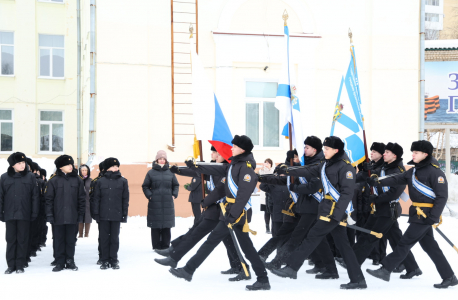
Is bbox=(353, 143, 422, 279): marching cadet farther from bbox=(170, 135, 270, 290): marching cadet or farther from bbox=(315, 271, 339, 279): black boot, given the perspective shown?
bbox=(170, 135, 270, 290): marching cadet

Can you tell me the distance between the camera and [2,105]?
20156mm

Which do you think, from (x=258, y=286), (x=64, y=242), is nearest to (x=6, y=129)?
(x=64, y=242)

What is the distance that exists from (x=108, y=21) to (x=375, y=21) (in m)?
7.00

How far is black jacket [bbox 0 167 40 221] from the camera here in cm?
751

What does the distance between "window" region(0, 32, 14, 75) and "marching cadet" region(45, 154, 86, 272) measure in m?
14.2

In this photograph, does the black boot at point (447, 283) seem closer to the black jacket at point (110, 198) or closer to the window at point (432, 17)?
the black jacket at point (110, 198)

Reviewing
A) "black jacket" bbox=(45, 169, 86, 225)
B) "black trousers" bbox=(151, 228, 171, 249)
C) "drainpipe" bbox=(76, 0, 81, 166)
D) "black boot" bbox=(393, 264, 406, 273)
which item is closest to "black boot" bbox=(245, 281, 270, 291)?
"black boot" bbox=(393, 264, 406, 273)

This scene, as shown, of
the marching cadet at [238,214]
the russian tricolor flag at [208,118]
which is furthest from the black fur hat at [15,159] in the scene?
the marching cadet at [238,214]

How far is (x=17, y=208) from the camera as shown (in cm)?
750

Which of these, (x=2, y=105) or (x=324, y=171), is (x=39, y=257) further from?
(x=2, y=105)

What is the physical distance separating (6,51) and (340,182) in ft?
56.2

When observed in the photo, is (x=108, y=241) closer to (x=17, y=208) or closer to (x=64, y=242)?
(x=64, y=242)

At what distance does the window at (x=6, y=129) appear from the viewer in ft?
66.6

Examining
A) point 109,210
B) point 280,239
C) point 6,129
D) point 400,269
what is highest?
point 6,129
